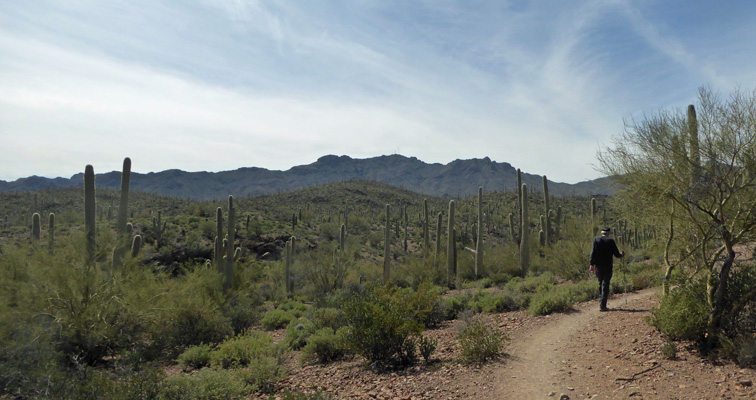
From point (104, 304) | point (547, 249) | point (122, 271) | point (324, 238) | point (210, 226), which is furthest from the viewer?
point (324, 238)

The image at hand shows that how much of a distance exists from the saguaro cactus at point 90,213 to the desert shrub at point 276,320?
235 inches

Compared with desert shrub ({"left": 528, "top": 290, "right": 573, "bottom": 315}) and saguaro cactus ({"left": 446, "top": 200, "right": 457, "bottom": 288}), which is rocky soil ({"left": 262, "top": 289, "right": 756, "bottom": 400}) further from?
saguaro cactus ({"left": 446, "top": 200, "right": 457, "bottom": 288})

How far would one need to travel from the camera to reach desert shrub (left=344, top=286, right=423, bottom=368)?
7.78m

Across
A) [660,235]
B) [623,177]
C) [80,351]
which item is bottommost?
Result: [80,351]

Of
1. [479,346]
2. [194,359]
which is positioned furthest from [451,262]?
[194,359]

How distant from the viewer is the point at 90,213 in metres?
13.0

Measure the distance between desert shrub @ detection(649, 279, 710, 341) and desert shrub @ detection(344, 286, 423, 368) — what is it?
4088 millimetres

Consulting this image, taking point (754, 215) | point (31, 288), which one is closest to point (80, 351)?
point (31, 288)

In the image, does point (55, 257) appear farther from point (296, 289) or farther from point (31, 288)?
point (296, 289)

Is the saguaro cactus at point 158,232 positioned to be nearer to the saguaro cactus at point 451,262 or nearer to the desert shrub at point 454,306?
the saguaro cactus at point 451,262

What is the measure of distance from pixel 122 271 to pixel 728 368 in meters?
12.7

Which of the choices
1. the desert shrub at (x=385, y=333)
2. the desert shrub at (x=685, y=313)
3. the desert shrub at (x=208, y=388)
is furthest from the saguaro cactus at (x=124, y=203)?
the desert shrub at (x=685, y=313)

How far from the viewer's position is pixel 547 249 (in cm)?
2170

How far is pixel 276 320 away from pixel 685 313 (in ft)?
39.3
